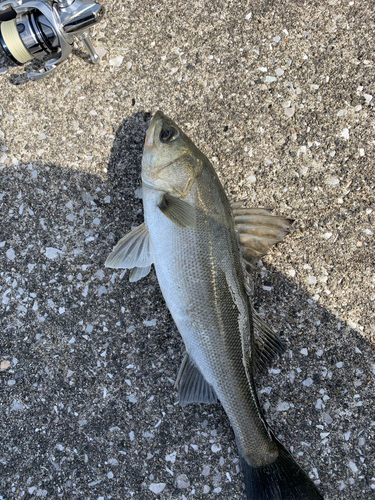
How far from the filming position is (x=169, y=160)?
1965 mm

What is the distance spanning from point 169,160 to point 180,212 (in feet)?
1.07

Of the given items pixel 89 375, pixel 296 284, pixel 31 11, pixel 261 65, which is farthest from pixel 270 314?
pixel 31 11

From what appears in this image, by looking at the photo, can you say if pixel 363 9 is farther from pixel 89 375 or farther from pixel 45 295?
pixel 89 375

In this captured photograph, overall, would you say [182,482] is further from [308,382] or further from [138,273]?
[138,273]

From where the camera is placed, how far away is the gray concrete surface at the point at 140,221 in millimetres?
2182

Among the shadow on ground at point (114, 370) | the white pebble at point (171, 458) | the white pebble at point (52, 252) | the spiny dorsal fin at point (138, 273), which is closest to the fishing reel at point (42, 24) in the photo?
the shadow on ground at point (114, 370)

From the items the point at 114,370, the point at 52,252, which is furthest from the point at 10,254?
the point at 114,370

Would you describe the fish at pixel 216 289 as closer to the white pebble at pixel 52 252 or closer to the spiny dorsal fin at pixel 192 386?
the spiny dorsal fin at pixel 192 386

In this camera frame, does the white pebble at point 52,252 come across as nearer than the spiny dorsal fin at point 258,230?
No

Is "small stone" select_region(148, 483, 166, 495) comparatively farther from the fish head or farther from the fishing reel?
the fishing reel

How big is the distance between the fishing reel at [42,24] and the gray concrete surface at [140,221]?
28 cm

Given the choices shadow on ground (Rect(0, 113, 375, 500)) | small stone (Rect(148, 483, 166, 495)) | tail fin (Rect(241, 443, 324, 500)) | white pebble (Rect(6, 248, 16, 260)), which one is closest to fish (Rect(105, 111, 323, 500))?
tail fin (Rect(241, 443, 324, 500))

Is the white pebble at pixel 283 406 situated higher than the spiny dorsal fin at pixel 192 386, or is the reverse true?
the spiny dorsal fin at pixel 192 386

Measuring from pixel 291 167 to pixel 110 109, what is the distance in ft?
4.23
